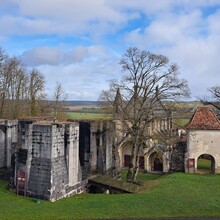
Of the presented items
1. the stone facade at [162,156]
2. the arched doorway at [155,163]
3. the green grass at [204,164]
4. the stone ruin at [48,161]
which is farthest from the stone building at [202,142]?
the stone ruin at [48,161]

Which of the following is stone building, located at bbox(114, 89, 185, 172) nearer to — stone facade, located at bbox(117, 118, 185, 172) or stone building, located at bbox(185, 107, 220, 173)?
stone facade, located at bbox(117, 118, 185, 172)

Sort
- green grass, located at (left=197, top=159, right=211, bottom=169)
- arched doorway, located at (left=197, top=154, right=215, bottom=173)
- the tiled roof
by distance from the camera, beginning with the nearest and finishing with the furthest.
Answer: the tiled roof, arched doorway, located at (left=197, top=154, right=215, bottom=173), green grass, located at (left=197, top=159, right=211, bottom=169)

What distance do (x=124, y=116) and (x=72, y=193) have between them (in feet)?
24.6

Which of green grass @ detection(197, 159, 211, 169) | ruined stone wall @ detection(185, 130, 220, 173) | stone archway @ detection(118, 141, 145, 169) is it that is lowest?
green grass @ detection(197, 159, 211, 169)

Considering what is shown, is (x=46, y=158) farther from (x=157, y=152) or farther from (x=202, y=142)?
(x=202, y=142)

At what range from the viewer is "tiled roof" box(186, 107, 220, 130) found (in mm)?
27641

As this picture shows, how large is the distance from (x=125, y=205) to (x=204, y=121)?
15.3m

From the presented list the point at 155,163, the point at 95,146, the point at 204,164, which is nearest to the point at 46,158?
the point at 95,146

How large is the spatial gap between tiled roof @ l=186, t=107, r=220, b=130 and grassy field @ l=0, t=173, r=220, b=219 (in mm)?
8938

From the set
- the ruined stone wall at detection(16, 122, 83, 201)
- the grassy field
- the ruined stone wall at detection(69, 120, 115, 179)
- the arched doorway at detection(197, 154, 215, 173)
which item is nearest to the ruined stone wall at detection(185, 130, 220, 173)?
the arched doorway at detection(197, 154, 215, 173)

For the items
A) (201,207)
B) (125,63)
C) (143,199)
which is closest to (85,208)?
(143,199)

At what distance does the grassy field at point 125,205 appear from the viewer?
14.0 meters

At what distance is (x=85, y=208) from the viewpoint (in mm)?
15039

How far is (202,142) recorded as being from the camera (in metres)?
27.7
